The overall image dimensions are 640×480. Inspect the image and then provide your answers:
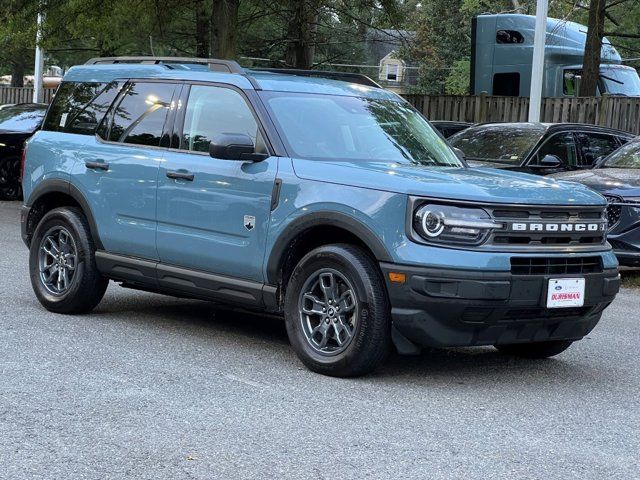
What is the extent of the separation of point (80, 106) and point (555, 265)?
13.6 ft

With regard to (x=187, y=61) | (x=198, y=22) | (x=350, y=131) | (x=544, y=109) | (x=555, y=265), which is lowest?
(x=555, y=265)

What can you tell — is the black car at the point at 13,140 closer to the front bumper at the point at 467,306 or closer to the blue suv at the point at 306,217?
the blue suv at the point at 306,217

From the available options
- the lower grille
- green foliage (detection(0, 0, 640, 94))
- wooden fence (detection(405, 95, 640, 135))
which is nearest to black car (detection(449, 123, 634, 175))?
green foliage (detection(0, 0, 640, 94))

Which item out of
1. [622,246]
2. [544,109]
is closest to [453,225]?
[622,246]

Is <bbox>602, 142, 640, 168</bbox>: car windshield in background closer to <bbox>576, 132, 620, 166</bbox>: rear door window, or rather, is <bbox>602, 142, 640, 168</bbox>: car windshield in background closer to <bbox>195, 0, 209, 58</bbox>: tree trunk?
<bbox>576, 132, 620, 166</bbox>: rear door window

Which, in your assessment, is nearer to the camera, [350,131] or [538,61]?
[350,131]

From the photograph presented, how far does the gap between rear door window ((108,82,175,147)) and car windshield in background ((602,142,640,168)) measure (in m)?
6.87

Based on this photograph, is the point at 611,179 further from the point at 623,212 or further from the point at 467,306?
the point at 467,306

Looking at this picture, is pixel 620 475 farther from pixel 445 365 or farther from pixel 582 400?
pixel 445 365

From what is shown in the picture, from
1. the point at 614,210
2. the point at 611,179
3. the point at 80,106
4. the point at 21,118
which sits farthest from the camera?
the point at 21,118

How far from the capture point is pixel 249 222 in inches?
279

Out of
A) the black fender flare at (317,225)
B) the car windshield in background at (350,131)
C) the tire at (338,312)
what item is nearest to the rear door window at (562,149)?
the car windshield in background at (350,131)

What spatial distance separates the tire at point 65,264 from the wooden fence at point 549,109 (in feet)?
46.3

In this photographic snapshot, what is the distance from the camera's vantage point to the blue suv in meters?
6.27
